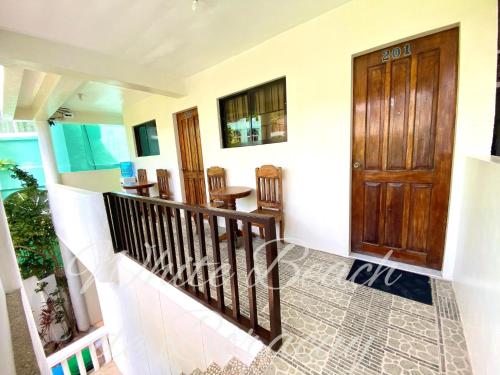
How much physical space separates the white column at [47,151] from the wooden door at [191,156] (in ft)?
10.3

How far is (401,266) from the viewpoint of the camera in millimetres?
1938

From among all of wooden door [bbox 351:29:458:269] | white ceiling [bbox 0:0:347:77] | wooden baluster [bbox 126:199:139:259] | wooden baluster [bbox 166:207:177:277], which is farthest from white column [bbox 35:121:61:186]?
wooden door [bbox 351:29:458:269]

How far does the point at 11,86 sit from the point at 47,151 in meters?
2.09

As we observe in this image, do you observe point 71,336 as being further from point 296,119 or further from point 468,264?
point 468,264

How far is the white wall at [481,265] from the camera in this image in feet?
2.81

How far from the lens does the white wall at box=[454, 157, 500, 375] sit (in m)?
0.85

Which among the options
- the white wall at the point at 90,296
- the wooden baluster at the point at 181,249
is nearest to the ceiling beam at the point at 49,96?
the wooden baluster at the point at 181,249

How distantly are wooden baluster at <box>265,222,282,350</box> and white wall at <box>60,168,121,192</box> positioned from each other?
578 cm

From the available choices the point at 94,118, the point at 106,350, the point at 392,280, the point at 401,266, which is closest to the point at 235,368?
the point at 392,280

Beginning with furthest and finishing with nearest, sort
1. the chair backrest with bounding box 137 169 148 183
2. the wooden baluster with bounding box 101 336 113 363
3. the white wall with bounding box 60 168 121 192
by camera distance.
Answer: the white wall with bounding box 60 168 121 192 → the chair backrest with bounding box 137 169 148 183 → the wooden baluster with bounding box 101 336 113 363

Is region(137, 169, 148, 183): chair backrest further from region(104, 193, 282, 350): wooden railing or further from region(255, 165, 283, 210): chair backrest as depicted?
region(255, 165, 283, 210): chair backrest

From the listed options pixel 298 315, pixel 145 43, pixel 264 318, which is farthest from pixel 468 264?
pixel 145 43

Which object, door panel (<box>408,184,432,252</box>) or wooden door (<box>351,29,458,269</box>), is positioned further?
door panel (<box>408,184,432,252</box>)

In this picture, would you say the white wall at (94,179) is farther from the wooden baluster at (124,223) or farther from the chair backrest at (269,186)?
the chair backrest at (269,186)
